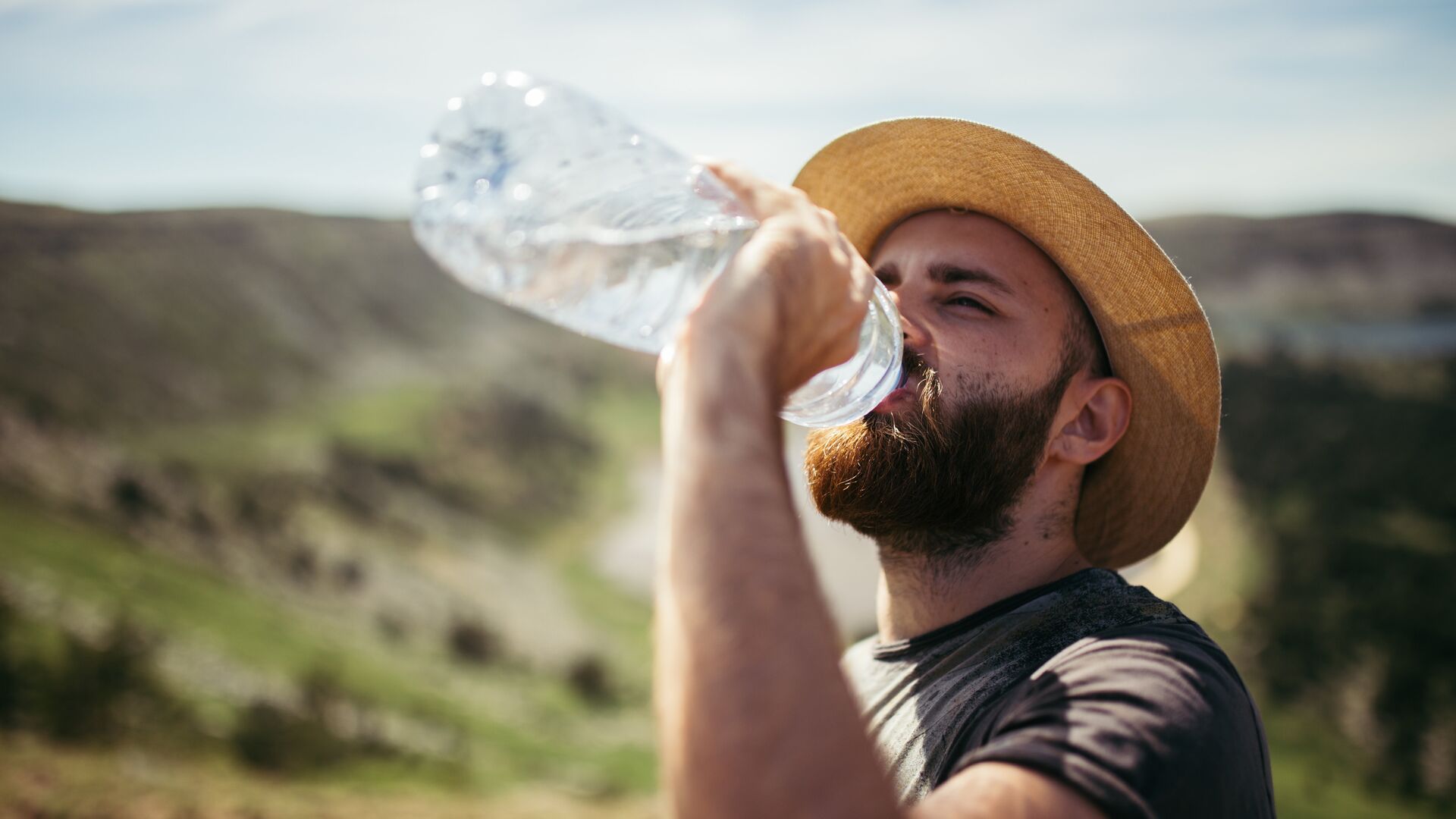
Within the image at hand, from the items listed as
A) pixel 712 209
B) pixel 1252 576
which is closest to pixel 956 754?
pixel 712 209

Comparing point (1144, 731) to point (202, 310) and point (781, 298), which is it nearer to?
point (781, 298)

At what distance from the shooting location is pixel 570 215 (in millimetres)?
2146

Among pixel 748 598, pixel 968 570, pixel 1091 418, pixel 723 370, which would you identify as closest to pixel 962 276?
pixel 1091 418

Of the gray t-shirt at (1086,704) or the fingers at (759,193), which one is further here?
the fingers at (759,193)

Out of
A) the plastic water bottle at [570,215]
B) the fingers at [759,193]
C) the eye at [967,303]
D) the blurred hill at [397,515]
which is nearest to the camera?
the fingers at [759,193]

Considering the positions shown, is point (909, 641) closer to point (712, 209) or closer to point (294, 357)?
point (712, 209)

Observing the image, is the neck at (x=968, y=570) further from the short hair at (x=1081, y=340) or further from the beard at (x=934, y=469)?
the short hair at (x=1081, y=340)

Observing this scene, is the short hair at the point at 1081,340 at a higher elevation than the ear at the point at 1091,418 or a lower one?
higher

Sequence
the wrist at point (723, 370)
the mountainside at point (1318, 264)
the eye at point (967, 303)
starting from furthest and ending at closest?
the mountainside at point (1318, 264)
the eye at point (967, 303)
the wrist at point (723, 370)

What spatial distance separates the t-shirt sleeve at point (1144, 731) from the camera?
139 centimetres

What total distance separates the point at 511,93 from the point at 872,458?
1125mm

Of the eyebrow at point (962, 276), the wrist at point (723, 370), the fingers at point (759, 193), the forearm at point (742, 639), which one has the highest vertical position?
the fingers at point (759, 193)

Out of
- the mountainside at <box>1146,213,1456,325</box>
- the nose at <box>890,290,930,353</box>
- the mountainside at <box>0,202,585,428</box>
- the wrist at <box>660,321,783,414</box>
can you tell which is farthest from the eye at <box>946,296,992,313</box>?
the mountainside at <box>1146,213,1456,325</box>

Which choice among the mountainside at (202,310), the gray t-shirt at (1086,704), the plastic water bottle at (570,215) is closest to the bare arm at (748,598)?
the gray t-shirt at (1086,704)
